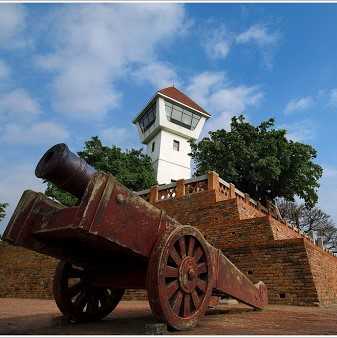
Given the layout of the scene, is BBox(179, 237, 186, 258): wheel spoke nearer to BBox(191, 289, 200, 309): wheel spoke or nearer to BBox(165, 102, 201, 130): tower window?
BBox(191, 289, 200, 309): wheel spoke

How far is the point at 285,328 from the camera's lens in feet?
12.1

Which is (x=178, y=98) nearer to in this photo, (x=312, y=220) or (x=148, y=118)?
(x=148, y=118)

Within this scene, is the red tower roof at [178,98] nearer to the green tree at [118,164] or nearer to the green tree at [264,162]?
the green tree at [118,164]

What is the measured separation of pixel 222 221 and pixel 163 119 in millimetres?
27464

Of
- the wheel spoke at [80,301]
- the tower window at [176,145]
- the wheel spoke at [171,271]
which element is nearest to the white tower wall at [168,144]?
the tower window at [176,145]

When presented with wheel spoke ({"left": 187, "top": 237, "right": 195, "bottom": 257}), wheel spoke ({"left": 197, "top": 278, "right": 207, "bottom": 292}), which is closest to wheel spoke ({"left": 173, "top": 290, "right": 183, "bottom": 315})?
wheel spoke ({"left": 197, "top": 278, "right": 207, "bottom": 292})

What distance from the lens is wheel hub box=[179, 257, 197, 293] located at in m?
3.54

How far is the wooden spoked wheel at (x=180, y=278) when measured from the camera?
3225 millimetres

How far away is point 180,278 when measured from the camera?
3.51 meters

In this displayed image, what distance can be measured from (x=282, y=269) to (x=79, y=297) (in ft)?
18.8

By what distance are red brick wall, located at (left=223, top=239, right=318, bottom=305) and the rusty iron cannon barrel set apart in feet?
21.5

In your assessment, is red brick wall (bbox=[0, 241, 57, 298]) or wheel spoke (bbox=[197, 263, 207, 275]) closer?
wheel spoke (bbox=[197, 263, 207, 275])

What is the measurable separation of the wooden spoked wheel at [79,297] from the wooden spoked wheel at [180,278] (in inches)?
60.1

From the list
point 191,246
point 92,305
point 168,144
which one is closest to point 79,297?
point 92,305
